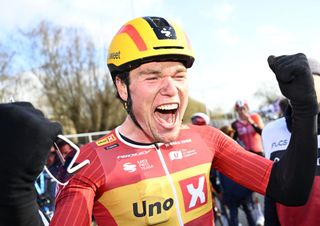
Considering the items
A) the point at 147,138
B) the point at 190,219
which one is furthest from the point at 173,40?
the point at 190,219

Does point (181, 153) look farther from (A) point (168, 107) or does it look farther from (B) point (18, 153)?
(B) point (18, 153)

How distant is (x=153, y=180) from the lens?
173cm

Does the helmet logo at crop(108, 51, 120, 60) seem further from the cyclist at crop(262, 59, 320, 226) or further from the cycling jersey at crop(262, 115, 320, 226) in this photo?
the cycling jersey at crop(262, 115, 320, 226)

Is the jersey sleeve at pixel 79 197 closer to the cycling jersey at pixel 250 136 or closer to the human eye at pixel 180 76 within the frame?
the human eye at pixel 180 76

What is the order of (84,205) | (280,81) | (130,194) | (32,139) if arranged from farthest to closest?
(130,194)
(84,205)
(280,81)
(32,139)

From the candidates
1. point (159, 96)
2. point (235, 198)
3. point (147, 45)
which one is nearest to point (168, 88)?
point (159, 96)

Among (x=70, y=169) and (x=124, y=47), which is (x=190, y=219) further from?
(x=124, y=47)

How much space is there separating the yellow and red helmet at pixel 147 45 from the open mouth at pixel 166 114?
226 millimetres

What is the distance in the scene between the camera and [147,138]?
186 cm

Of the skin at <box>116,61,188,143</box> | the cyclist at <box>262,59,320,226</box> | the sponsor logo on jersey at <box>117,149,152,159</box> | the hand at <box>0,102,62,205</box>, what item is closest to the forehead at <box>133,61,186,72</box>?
the skin at <box>116,61,188,143</box>

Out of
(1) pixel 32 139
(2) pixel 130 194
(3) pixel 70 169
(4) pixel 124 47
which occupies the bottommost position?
(2) pixel 130 194

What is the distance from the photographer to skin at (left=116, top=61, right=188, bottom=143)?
1712 mm

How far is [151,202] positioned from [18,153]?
28.5 inches

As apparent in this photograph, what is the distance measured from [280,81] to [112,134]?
90 cm
